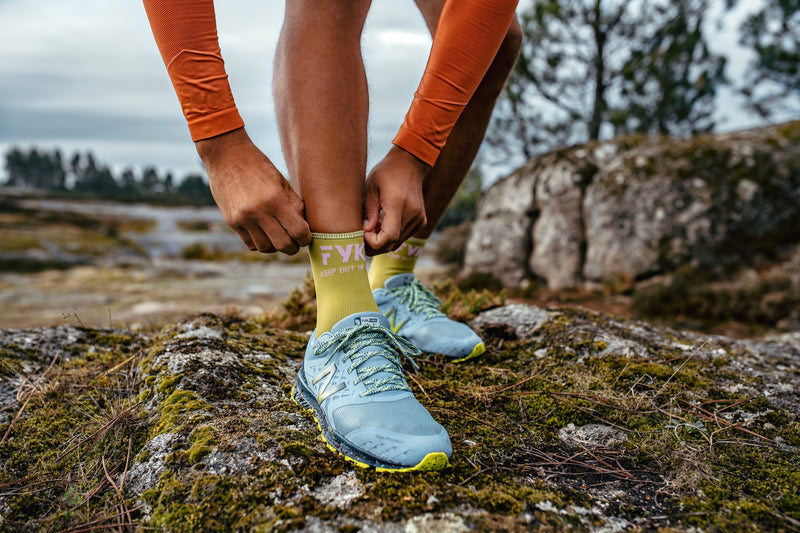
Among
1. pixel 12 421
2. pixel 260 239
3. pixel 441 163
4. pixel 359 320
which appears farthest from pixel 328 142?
pixel 12 421

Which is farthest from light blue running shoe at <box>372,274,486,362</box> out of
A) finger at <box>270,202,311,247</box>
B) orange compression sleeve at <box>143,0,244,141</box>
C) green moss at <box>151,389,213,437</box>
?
orange compression sleeve at <box>143,0,244,141</box>

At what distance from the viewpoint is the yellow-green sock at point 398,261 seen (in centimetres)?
194

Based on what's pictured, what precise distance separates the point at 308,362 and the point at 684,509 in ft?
3.11

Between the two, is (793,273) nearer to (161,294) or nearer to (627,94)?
(627,94)

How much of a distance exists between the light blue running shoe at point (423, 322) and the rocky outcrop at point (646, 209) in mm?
5546

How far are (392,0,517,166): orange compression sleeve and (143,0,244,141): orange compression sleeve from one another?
513mm

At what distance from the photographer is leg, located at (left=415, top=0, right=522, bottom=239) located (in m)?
1.73

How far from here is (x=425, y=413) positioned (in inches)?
44.7

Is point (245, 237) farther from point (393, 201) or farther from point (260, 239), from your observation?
point (393, 201)

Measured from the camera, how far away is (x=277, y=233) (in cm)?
121

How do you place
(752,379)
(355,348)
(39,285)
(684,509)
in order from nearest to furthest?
(684,509) < (355,348) < (752,379) < (39,285)

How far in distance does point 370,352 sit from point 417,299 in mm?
670

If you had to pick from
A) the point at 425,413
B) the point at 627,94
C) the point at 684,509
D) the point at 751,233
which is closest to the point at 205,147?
the point at 425,413

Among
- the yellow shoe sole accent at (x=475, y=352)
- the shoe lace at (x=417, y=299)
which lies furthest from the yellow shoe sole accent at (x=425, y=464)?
the shoe lace at (x=417, y=299)
